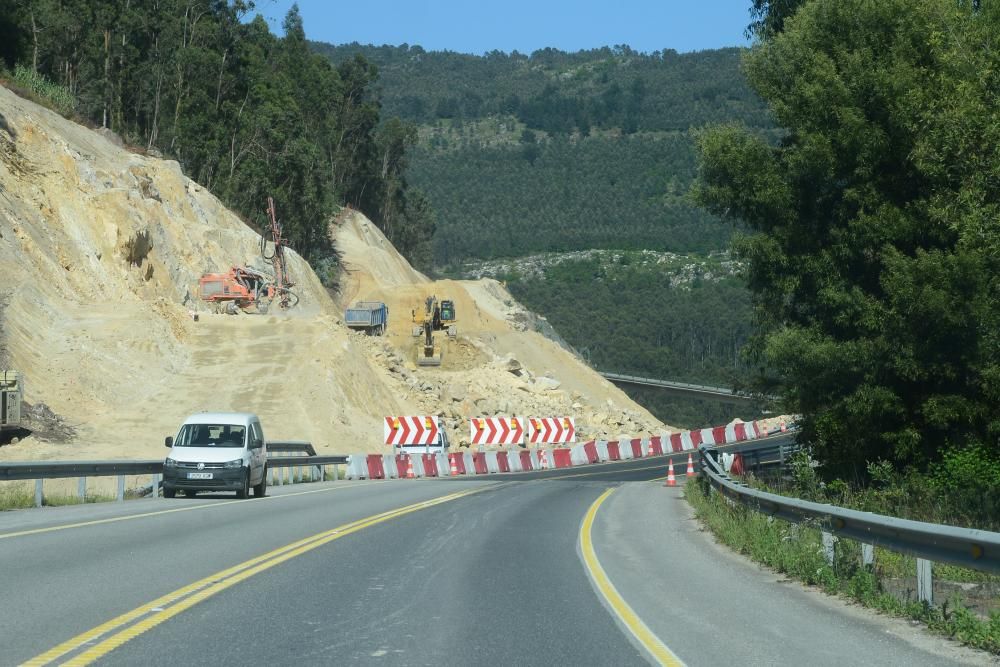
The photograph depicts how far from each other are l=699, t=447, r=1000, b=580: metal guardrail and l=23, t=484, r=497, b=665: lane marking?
552 centimetres

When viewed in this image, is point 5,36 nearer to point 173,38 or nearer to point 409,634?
point 173,38

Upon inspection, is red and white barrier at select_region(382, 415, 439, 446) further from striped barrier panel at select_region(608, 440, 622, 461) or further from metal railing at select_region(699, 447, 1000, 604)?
metal railing at select_region(699, 447, 1000, 604)

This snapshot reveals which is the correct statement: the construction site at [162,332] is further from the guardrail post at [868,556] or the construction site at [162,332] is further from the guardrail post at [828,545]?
the guardrail post at [868,556]

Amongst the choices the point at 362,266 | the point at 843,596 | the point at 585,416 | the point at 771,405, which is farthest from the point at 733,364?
the point at 843,596

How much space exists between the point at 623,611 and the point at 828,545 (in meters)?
3.09

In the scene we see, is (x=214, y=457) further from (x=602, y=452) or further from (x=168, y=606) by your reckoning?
(x=602, y=452)

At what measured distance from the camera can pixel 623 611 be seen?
406 inches

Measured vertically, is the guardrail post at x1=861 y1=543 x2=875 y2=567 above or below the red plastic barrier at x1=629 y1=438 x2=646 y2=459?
below

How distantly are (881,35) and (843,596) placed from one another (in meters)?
16.7

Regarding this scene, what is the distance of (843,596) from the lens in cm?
1155

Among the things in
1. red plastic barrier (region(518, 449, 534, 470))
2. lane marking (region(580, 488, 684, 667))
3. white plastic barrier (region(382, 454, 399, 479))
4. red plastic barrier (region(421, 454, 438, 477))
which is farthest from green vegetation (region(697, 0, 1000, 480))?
red plastic barrier (region(518, 449, 534, 470))

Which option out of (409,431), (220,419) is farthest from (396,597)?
(409,431)

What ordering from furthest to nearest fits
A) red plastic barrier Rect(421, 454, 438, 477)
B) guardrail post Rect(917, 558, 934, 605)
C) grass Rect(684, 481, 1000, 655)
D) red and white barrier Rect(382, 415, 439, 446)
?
red and white barrier Rect(382, 415, 439, 446) → red plastic barrier Rect(421, 454, 438, 477) → guardrail post Rect(917, 558, 934, 605) → grass Rect(684, 481, 1000, 655)

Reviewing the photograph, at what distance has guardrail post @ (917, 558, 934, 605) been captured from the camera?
9945 millimetres
